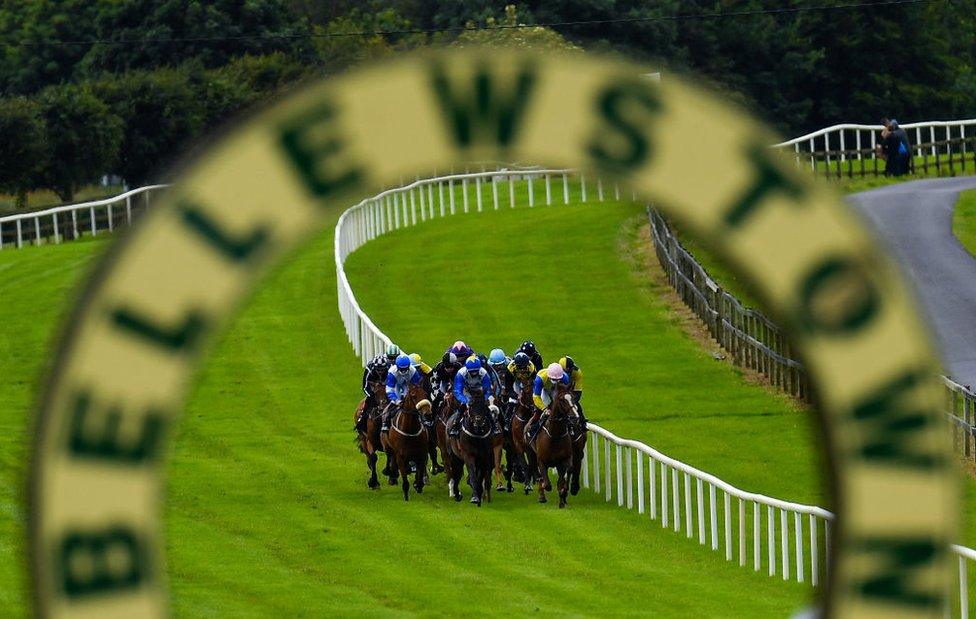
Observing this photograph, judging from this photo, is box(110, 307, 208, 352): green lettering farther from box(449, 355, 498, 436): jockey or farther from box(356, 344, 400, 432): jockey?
box(356, 344, 400, 432): jockey

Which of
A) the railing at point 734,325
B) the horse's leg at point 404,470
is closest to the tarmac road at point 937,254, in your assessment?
the railing at point 734,325

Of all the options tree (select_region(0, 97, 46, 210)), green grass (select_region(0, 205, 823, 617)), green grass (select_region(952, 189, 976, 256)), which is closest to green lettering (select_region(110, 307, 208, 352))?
green grass (select_region(0, 205, 823, 617))

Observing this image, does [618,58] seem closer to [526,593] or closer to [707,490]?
[526,593]

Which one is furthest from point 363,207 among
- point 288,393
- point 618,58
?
point 618,58

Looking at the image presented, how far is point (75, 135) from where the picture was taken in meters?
50.1

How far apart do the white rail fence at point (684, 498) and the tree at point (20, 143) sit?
10727 millimetres

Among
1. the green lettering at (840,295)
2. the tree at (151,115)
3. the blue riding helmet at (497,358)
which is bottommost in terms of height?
the green lettering at (840,295)

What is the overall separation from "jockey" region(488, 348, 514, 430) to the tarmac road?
5.21m

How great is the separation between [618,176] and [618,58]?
21 cm

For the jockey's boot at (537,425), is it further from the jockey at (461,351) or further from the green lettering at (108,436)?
the green lettering at (108,436)

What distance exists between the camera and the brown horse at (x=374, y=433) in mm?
20281

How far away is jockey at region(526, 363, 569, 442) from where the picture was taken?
18.9 meters

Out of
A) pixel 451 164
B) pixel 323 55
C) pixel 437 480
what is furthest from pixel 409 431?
pixel 323 55

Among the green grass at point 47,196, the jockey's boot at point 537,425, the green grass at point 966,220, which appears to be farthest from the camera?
the green grass at point 47,196
